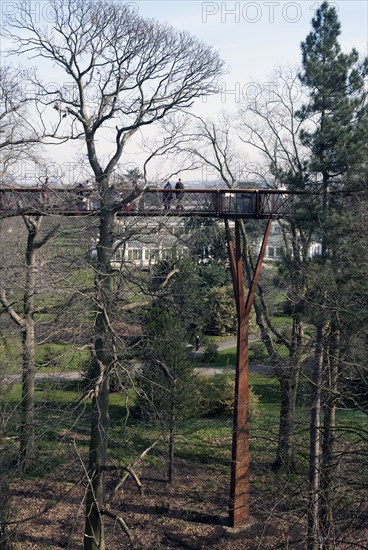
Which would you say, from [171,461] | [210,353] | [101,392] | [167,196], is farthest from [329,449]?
[210,353]

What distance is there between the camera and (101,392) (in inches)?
426

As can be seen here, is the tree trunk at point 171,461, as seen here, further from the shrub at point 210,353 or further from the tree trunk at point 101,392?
the shrub at point 210,353

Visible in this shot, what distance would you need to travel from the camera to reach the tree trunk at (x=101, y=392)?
10.6 metres

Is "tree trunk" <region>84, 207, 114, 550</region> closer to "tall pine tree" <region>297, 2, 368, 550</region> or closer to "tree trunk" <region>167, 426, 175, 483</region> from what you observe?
"tall pine tree" <region>297, 2, 368, 550</region>

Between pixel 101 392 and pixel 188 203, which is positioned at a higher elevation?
pixel 188 203

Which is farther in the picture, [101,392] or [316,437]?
[316,437]

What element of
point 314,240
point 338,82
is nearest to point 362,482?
point 314,240

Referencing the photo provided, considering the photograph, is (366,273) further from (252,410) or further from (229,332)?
(229,332)

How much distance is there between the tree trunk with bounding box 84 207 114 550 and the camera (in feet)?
34.7

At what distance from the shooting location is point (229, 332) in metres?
34.0

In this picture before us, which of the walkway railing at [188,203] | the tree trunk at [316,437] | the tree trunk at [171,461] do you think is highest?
the walkway railing at [188,203]

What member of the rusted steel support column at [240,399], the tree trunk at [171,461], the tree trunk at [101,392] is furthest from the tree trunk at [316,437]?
the tree trunk at [171,461]

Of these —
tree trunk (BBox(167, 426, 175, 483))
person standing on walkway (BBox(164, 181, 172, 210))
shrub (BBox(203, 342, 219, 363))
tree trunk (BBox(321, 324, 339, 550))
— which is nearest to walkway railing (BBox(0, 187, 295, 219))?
person standing on walkway (BBox(164, 181, 172, 210))

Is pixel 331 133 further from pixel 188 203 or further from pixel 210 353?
pixel 210 353
